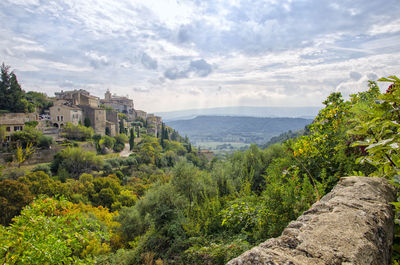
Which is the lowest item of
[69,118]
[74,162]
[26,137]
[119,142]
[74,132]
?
[74,162]

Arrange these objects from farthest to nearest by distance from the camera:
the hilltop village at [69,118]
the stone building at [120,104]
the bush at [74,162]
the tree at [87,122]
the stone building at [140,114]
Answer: the stone building at [140,114] → the stone building at [120,104] → the tree at [87,122] → the hilltop village at [69,118] → the bush at [74,162]

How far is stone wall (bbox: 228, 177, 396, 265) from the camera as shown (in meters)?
1.05

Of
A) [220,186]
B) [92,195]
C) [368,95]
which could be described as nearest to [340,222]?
[368,95]

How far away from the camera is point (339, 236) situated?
1.20 metres

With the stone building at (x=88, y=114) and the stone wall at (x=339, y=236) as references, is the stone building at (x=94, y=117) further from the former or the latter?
the stone wall at (x=339, y=236)

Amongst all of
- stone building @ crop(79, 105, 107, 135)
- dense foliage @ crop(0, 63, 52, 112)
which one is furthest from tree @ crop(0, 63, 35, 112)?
stone building @ crop(79, 105, 107, 135)

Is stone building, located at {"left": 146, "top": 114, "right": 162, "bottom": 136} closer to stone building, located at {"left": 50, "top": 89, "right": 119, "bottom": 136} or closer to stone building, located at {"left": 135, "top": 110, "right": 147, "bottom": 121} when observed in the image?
stone building, located at {"left": 135, "top": 110, "right": 147, "bottom": 121}

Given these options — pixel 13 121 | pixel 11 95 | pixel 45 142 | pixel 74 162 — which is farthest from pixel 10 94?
pixel 74 162

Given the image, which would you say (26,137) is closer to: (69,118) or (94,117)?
(69,118)

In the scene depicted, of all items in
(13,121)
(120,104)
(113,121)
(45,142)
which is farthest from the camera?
(120,104)

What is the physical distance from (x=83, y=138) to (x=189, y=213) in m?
39.7

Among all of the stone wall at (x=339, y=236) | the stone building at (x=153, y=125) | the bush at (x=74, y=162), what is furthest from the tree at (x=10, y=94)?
the stone wall at (x=339, y=236)

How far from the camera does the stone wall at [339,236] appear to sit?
1.05 metres

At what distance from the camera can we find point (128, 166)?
34062 millimetres
